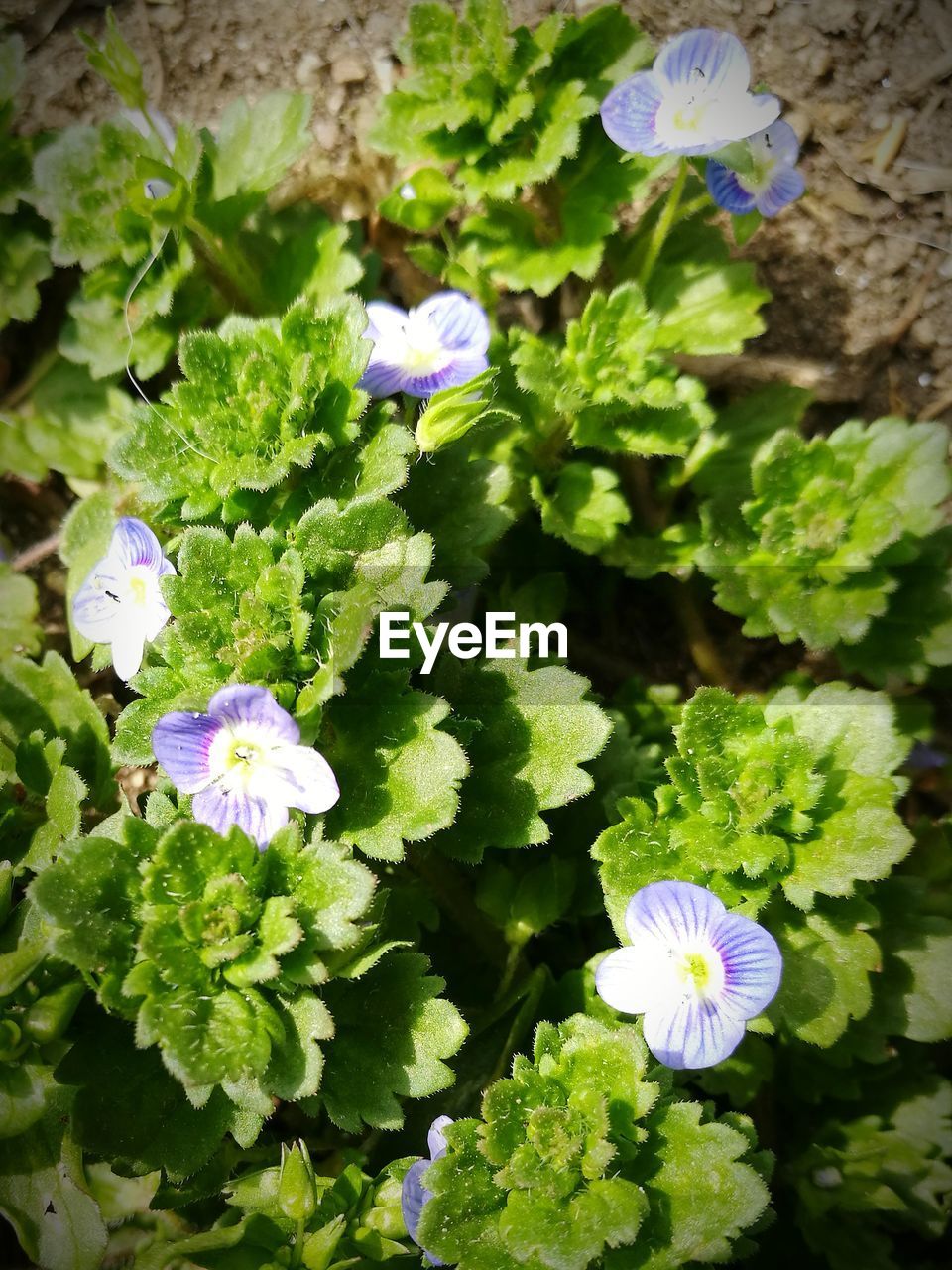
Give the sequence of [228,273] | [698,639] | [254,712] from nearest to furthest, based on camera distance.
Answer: [254,712], [228,273], [698,639]

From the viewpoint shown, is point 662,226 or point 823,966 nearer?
point 823,966

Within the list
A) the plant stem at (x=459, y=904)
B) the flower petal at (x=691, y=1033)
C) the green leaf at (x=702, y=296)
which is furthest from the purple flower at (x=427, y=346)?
the flower petal at (x=691, y=1033)

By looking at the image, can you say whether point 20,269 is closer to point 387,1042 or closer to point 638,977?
point 387,1042

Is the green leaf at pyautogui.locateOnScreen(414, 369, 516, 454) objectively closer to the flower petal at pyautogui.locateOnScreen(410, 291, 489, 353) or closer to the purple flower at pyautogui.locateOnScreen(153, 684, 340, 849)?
the flower petal at pyautogui.locateOnScreen(410, 291, 489, 353)

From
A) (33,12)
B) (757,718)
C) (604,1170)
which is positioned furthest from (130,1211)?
(33,12)

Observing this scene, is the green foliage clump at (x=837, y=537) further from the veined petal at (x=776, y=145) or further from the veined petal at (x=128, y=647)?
the veined petal at (x=128, y=647)

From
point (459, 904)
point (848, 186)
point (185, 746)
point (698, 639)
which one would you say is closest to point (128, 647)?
point (185, 746)

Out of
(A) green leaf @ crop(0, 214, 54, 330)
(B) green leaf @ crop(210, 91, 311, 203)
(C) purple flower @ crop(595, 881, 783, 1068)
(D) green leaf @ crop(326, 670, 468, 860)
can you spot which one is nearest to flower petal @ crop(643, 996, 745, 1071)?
(C) purple flower @ crop(595, 881, 783, 1068)
